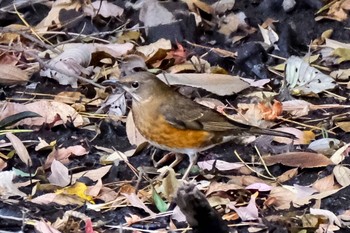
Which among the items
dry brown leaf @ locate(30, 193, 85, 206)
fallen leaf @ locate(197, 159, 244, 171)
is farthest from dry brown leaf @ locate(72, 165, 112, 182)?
fallen leaf @ locate(197, 159, 244, 171)

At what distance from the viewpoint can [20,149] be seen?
18.5 ft

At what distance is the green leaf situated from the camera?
16.4 ft

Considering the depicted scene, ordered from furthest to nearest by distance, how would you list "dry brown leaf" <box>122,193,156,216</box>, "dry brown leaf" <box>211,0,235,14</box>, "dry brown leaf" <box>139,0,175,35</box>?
"dry brown leaf" <box>211,0,235,14</box> < "dry brown leaf" <box>139,0,175,35</box> < "dry brown leaf" <box>122,193,156,216</box>

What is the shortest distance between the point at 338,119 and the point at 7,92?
2.27 meters

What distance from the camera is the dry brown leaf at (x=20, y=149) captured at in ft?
18.3

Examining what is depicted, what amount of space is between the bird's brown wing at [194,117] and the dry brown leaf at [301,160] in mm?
281

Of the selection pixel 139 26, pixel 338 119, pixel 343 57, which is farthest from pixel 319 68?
pixel 139 26

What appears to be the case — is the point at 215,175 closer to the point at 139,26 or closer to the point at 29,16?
the point at 139,26

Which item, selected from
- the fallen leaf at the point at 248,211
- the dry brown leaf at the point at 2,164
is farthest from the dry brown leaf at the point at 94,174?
the fallen leaf at the point at 248,211

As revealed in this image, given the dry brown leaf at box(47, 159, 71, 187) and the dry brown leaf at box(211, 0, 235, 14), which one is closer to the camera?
the dry brown leaf at box(47, 159, 71, 187)

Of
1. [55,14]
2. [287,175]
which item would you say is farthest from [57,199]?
[55,14]

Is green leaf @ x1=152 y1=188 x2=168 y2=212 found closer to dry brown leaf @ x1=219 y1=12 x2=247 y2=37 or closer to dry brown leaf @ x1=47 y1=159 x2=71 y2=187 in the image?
dry brown leaf @ x1=47 y1=159 x2=71 y2=187

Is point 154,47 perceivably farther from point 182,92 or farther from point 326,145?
point 326,145

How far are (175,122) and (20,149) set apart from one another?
3.07 ft
